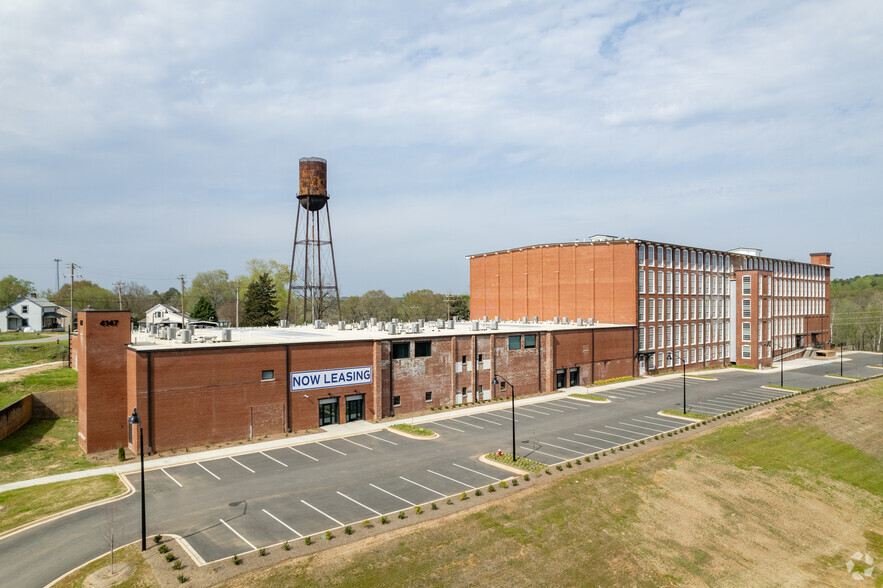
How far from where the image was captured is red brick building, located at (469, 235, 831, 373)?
67.1 metres

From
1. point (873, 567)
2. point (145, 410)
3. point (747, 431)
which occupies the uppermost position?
point (145, 410)

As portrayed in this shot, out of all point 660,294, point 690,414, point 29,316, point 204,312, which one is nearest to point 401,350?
point 690,414

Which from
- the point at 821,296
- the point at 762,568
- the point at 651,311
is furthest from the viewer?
the point at 821,296

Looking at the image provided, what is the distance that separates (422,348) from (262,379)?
14.4 meters

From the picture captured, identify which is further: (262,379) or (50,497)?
(262,379)

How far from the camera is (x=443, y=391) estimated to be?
155ft

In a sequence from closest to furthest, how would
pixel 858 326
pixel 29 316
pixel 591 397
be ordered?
pixel 591 397, pixel 29 316, pixel 858 326

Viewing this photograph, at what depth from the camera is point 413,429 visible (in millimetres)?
38281

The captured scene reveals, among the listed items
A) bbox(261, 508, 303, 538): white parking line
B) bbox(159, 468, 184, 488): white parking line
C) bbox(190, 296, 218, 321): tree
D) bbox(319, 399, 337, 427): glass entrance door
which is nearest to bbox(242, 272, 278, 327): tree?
bbox(190, 296, 218, 321): tree

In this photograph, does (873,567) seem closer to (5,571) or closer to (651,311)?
(5,571)

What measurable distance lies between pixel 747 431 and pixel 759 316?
46.3 meters

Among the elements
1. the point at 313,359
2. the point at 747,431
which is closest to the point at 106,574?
the point at 313,359

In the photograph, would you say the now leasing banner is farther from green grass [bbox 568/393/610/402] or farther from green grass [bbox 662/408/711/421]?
green grass [bbox 662/408/711/421]

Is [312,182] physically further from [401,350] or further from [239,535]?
[239,535]
